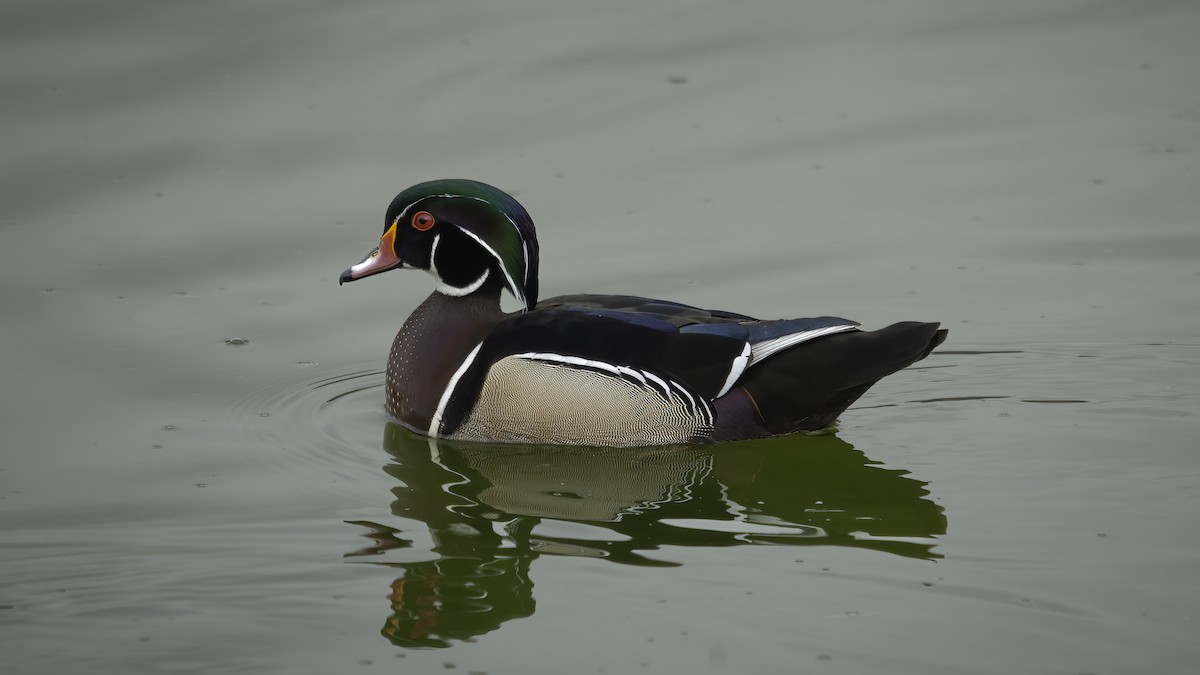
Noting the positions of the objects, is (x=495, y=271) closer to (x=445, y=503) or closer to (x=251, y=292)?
A: (x=445, y=503)

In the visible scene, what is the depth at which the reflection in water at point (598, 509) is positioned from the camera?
251 inches

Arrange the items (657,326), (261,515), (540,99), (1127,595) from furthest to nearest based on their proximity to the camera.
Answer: (540,99) < (657,326) < (261,515) < (1127,595)

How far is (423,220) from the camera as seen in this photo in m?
8.46

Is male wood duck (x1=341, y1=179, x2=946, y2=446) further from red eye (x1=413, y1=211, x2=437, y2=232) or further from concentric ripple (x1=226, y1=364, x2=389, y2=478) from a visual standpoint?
red eye (x1=413, y1=211, x2=437, y2=232)

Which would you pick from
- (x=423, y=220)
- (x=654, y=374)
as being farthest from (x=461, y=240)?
(x=654, y=374)

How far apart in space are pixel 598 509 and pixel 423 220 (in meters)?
2.12

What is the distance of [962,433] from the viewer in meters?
8.02

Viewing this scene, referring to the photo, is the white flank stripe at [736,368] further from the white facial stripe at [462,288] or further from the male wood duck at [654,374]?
the white facial stripe at [462,288]

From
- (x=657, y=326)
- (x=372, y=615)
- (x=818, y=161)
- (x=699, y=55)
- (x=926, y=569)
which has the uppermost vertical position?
(x=699, y=55)

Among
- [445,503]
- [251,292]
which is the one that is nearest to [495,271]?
[445,503]

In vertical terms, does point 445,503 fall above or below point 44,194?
below

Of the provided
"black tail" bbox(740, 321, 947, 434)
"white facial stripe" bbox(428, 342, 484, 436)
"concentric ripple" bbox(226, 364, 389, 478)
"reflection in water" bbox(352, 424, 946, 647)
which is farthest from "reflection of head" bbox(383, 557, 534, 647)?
"black tail" bbox(740, 321, 947, 434)

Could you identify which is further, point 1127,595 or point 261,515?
point 261,515

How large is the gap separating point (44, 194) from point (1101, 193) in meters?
7.74
